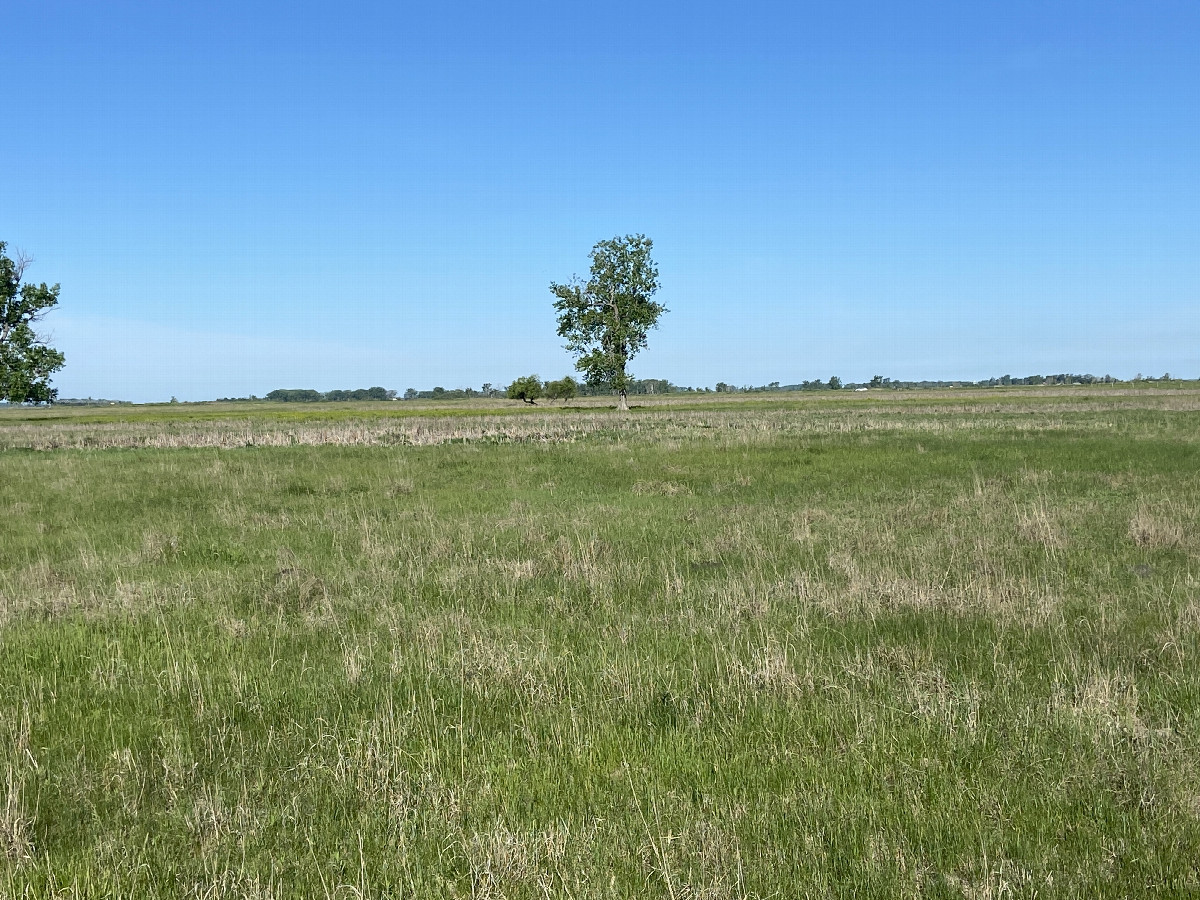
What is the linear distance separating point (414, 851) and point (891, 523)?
12.1 m

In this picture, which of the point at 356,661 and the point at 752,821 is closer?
the point at 752,821

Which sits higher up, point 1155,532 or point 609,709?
point 1155,532

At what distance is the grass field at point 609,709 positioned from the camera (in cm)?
403

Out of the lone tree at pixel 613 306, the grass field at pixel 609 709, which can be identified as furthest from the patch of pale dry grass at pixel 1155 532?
the lone tree at pixel 613 306

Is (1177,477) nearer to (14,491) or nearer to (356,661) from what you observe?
(356,661)

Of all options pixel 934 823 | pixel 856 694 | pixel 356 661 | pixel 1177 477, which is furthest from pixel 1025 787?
pixel 1177 477

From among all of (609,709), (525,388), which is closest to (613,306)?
(525,388)

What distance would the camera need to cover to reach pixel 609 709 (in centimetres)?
599

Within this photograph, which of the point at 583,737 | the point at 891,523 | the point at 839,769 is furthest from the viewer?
the point at 891,523

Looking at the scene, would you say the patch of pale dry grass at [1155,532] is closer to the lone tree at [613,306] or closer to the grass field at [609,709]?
the grass field at [609,709]

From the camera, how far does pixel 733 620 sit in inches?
327

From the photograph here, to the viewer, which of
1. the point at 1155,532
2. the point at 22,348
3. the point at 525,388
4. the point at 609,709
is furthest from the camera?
the point at 525,388

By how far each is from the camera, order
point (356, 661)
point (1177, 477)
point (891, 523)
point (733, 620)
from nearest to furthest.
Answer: point (356, 661) < point (733, 620) < point (891, 523) < point (1177, 477)

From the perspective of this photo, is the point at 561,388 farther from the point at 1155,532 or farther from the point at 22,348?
the point at 1155,532
